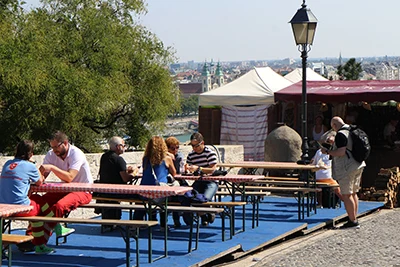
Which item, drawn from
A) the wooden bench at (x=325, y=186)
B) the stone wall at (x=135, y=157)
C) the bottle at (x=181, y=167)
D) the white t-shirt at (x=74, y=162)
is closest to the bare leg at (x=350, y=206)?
the wooden bench at (x=325, y=186)

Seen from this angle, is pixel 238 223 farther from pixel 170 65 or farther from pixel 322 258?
pixel 170 65

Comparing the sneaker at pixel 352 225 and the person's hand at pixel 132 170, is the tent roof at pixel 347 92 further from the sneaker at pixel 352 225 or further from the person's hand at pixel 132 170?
the person's hand at pixel 132 170

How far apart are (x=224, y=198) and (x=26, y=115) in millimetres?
20387

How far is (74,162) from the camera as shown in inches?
404

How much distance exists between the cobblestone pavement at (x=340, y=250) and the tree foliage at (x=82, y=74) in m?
20.2

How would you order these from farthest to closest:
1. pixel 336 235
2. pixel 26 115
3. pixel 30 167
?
pixel 26 115 < pixel 336 235 < pixel 30 167

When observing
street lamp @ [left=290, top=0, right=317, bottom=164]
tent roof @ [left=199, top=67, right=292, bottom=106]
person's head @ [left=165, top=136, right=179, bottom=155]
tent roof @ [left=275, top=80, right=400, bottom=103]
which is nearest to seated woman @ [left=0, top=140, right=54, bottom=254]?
person's head @ [left=165, top=136, right=179, bottom=155]

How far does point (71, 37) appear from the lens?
3931cm

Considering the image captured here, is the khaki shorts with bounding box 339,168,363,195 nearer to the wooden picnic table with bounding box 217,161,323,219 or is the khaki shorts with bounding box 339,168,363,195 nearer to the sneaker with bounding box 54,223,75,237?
the wooden picnic table with bounding box 217,161,323,219

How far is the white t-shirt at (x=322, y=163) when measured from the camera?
1427cm

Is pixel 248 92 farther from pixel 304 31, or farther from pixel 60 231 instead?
pixel 60 231

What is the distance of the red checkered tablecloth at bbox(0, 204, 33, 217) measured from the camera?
8258 millimetres

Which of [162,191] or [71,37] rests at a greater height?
[71,37]

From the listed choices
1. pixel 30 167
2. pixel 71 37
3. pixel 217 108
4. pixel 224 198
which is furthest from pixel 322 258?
pixel 71 37
